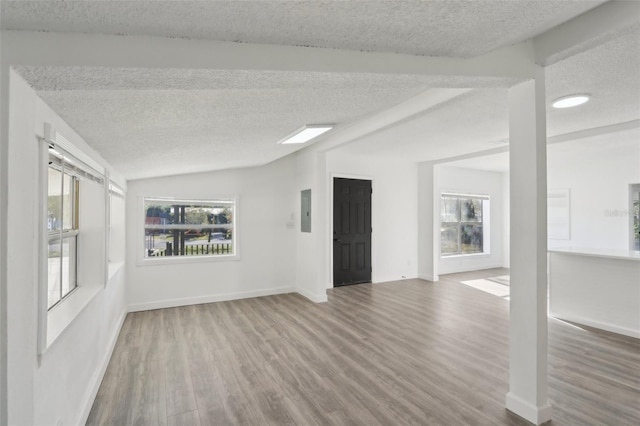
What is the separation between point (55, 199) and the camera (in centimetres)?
209

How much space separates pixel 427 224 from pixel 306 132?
4.24 meters

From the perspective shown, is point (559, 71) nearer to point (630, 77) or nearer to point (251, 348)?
point (630, 77)

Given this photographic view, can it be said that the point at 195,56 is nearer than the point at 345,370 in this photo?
Yes

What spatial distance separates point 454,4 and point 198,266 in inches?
183

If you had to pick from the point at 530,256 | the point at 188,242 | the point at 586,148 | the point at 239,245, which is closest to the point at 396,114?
the point at 530,256

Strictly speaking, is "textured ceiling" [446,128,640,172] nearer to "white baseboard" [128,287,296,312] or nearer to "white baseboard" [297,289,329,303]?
"white baseboard" [297,289,329,303]

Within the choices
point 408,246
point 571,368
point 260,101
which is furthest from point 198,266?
point 571,368

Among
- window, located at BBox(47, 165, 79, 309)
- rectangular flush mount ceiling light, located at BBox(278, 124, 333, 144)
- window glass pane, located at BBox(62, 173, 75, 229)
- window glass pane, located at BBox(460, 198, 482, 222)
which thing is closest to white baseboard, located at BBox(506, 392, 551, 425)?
rectangular flush mount ceiling light, located at BBox(278, 124, 333, 144)

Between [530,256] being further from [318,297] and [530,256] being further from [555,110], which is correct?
[318,297]

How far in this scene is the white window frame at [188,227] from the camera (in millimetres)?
4504

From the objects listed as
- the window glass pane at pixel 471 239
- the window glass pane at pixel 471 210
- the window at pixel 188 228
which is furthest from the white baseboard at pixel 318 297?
the window glass pane at pixel 471 210

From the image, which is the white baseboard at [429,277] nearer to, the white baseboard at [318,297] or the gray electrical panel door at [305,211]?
the white baseboard at [318,297]

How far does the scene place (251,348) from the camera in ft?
10.5

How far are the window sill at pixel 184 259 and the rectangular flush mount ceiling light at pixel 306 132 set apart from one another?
2.41 meters
